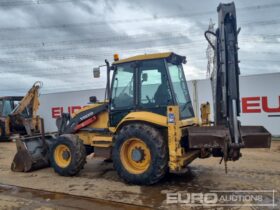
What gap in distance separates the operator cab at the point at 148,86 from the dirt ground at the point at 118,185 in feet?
4.10

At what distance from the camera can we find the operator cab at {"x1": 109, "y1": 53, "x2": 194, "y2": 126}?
5.94 metres

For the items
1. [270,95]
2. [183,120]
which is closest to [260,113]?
[270,95]

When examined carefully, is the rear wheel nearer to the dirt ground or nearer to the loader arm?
the loader arm

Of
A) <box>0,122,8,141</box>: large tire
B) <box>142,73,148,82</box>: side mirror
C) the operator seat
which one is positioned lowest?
<box>0,122,8,141</box>: large tire

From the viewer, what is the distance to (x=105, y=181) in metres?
6.31

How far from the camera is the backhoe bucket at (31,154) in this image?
7367mm

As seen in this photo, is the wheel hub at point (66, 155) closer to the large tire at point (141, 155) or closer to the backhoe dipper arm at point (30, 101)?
the large tire at point (141, 155)

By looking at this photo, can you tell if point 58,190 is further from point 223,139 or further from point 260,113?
point 260,113

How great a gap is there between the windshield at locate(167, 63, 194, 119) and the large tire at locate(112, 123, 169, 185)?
85cm

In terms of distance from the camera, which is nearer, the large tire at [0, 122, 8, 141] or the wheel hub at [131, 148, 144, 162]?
the wheel hub at [131, 148, 144, 162]

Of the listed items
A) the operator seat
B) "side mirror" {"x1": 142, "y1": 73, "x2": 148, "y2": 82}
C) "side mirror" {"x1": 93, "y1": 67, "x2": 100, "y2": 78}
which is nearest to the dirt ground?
the operator seat

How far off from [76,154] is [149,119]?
5.99 feet

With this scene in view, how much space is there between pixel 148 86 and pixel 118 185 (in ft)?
6.30

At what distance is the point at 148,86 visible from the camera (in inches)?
239
